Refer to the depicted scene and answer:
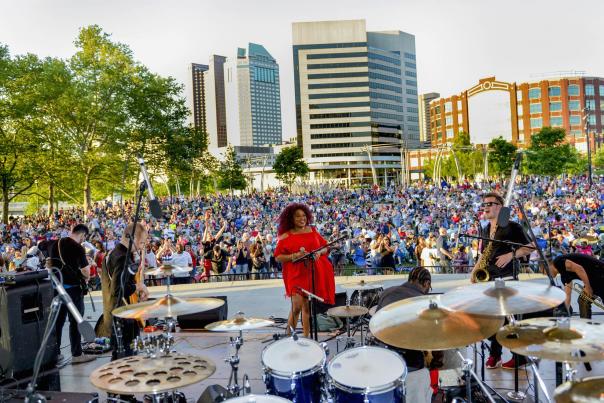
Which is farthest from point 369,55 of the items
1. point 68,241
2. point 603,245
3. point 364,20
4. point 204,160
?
point 68,241

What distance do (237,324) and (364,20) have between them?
4579 inches

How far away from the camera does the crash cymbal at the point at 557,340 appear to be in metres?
2.35

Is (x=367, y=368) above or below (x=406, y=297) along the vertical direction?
below

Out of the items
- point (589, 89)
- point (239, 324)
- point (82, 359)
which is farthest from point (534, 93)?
point (239, 324)

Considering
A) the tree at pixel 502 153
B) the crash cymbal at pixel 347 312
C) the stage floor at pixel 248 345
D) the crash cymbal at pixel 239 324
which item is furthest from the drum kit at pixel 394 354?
the tree at pixel 502 153

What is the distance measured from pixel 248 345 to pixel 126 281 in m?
1.95

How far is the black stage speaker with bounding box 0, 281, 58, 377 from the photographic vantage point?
15.6 feet

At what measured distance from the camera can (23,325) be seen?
4891mm

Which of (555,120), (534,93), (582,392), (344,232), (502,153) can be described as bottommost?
(582,392)

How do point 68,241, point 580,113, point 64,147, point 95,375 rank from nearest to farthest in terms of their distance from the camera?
point 95,375 → point 68,241 → point 64,147 → point 580,113

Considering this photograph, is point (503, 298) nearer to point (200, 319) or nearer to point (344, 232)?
point (344, 232)

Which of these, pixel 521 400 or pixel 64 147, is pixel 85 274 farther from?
pixel 64 147

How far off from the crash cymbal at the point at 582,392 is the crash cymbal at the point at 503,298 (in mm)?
669

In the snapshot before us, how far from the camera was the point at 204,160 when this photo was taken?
37.1 metres
